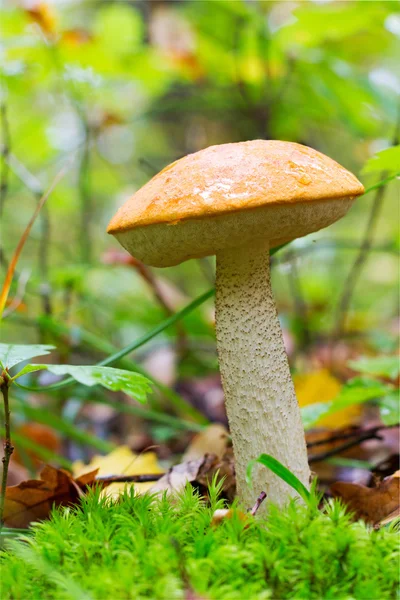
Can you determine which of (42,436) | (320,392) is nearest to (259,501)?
(320,392)

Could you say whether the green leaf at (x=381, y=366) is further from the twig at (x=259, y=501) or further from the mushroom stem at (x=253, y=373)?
the twig at (x=259, y=501)

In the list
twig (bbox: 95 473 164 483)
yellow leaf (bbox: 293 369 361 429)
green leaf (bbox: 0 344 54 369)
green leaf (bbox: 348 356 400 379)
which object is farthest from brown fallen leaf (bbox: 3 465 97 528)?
yellow leaf (bbox: 293 369 361 429)

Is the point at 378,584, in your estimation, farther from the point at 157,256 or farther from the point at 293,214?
the point at 157,256

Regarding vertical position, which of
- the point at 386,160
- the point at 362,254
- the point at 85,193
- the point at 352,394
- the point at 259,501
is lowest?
the point at 259,501

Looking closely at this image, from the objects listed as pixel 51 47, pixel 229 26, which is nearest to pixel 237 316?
pixel 51 47

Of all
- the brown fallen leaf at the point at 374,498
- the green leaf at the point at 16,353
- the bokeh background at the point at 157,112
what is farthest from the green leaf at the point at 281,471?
the bokeh background at the point at 157,112

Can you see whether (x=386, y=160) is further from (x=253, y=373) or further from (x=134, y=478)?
(x=134, y=478)
